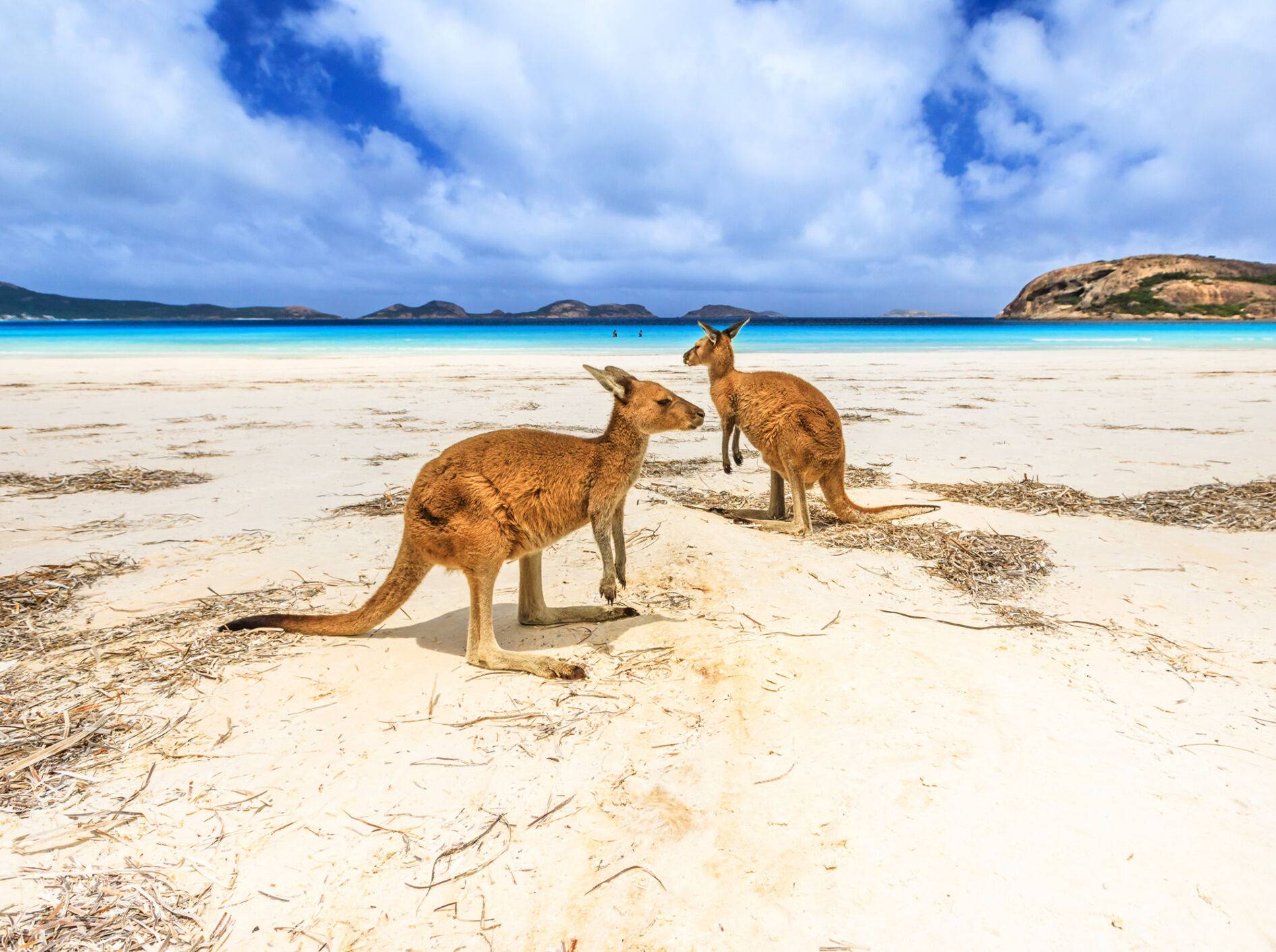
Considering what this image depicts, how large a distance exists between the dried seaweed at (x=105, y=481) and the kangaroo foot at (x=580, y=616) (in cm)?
474

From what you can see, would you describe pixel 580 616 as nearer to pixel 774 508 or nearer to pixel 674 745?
pixel 674 745

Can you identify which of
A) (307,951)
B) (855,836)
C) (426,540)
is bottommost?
(307,951)

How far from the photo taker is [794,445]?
5.14 meters

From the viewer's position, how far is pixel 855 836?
6.63ft

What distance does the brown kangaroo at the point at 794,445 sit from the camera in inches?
202

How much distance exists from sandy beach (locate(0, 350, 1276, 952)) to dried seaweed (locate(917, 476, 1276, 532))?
0.63 ft

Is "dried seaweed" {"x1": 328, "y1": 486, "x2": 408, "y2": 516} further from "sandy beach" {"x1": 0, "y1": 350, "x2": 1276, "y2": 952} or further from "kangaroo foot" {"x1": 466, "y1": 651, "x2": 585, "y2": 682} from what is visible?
"kangaroo foot" {"x1": 466, "y1": 651, "x2": 585, "y2": 682}

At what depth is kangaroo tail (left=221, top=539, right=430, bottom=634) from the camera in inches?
122

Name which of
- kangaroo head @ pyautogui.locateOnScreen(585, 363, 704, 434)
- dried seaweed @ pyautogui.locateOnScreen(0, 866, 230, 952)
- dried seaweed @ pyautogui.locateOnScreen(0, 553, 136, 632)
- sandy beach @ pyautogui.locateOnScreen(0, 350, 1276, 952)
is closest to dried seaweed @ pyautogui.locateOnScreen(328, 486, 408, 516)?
sandy beach @ pyautogui.locateOnScreen(0, 350, 1276, 952)

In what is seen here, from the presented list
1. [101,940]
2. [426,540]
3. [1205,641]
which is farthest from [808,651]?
[101,940]

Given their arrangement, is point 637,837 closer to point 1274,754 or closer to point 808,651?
point 808,651

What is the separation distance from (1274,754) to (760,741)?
183 centimetres

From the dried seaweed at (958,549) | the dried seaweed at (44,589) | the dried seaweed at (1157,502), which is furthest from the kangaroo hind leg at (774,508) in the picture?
the dried seaweed at (44,589)

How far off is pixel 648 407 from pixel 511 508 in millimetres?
884
